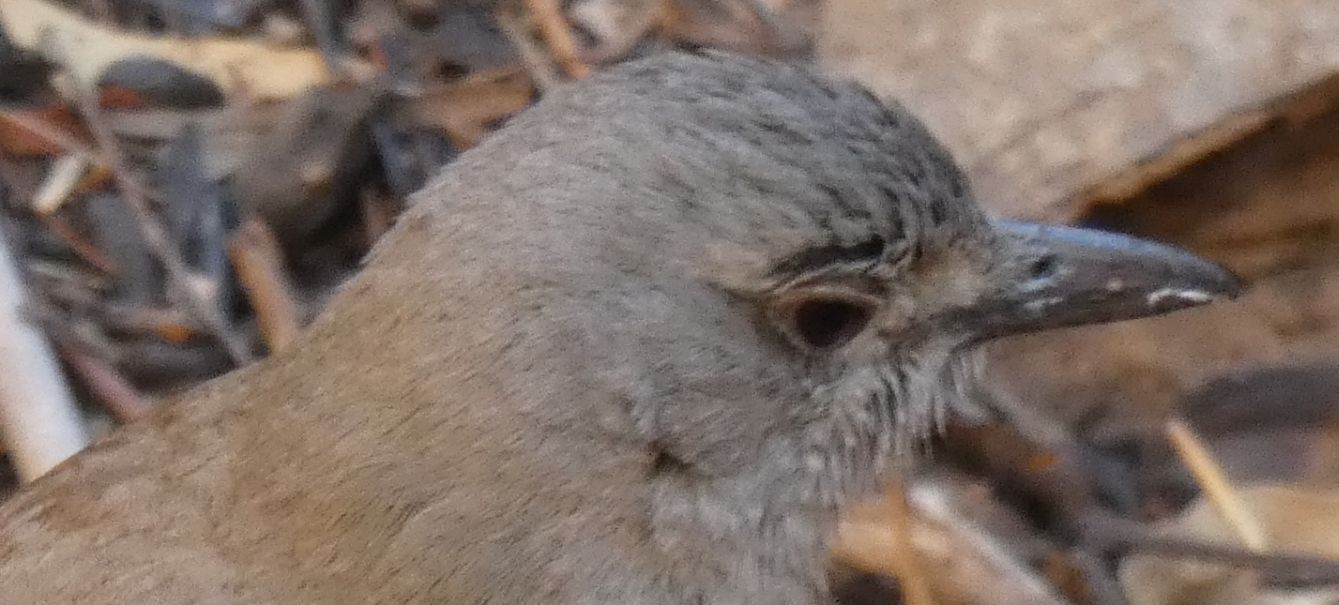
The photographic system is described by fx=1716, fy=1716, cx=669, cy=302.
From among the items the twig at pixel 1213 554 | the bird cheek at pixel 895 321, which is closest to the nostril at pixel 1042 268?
the bird cheek at pixel 895 321

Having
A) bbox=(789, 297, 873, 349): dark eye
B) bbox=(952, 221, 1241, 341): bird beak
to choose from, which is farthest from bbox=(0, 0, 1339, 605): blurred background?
bbox=(789, 297, 873, 349): dark eye

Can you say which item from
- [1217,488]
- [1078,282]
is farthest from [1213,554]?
[1078,282]

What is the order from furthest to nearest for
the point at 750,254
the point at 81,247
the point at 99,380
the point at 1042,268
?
the point at 81,247, the point at 99,380, the point at 1042,268, the point at 750,254

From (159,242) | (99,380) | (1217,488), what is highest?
(159,242)

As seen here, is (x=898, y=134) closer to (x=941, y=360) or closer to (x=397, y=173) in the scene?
(x=941, y=360)

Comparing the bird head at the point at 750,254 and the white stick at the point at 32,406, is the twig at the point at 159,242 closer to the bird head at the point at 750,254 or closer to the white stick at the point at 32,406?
the white stick at the point at 32,406

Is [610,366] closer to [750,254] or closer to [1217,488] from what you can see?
[750,254]

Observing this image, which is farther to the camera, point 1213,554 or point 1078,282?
point 1213,554

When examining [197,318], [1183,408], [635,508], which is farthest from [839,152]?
[197,318]

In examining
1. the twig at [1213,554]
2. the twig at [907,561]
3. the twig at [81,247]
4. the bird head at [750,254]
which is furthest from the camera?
the twig at [81,247]
